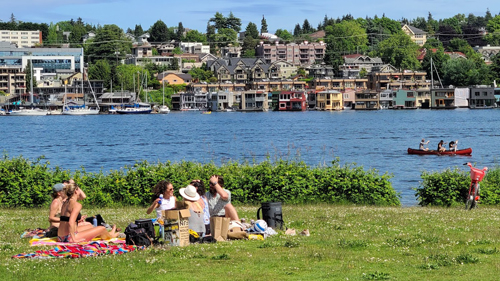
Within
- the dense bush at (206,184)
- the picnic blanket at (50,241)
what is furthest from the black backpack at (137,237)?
the dense bush at (206,184)

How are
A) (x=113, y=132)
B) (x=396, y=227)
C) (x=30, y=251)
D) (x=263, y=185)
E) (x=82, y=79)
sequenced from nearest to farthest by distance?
(x=30, y=251), (x=396, y=227), (x=263, y=185), (x=113, y=132), (x=82, y=79)

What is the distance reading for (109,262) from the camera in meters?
12.3

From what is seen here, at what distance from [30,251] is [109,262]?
1844mm

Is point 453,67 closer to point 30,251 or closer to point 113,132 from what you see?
point 113,132

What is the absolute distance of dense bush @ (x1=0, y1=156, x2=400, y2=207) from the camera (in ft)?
72.9

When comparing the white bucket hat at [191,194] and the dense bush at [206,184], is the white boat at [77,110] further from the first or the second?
the white bucket hat at [191,194]

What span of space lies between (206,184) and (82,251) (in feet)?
30.6

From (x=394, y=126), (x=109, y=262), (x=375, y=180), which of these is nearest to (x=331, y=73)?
(x=394, y=126)

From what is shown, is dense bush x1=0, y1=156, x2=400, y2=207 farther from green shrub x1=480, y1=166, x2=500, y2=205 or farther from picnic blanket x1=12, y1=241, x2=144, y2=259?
picnic blanket x1=12, y1=241, x2=144, y2=259

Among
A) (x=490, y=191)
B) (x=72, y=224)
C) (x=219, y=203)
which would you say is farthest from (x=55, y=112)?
(x=72, y=224)

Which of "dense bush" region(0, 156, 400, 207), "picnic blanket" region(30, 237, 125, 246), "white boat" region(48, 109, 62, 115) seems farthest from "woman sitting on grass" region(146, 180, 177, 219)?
"white boat" region(48, 109, 62, 115)

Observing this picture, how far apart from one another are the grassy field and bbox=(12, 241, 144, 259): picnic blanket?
11.7 inches

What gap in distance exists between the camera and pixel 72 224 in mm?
13562

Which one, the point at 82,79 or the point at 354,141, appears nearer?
the point at 354,141
